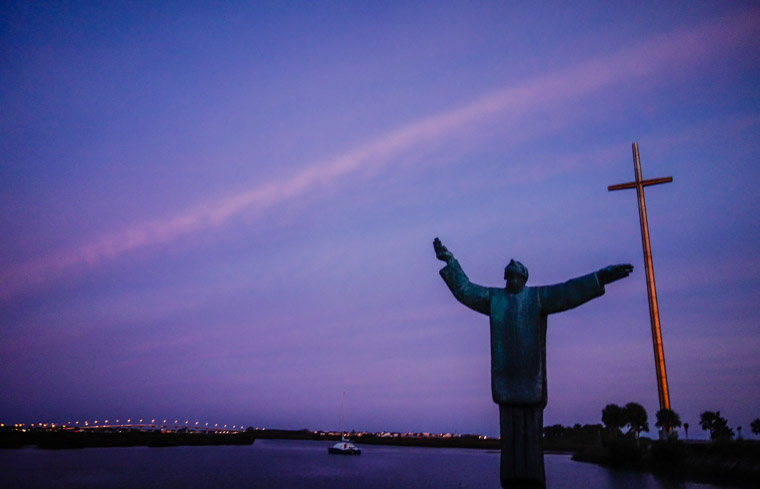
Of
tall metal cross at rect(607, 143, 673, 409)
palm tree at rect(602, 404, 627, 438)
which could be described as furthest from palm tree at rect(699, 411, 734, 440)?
tall metal cross at rect(607, 143, 673, 409)

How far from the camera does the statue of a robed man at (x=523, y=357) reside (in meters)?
7.80

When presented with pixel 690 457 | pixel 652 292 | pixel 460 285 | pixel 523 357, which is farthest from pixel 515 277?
pixel 690 457

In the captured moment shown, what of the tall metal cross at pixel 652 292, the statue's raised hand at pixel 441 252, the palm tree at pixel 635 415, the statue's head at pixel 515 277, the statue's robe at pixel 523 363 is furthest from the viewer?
the palm tree at pixel 635 415

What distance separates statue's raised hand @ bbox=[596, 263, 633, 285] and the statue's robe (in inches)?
3.4

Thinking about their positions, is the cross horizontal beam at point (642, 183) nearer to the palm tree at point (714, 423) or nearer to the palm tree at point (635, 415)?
the palm tree at point (635, 415)

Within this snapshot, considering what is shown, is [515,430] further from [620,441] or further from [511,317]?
[620,441]

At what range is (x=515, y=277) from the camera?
8.64m

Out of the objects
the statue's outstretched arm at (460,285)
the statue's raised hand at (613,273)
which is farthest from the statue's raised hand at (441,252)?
the statue's raised hand at (613,273)

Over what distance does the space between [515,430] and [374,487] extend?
34.5 meters

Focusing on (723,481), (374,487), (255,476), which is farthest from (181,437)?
(723,481)

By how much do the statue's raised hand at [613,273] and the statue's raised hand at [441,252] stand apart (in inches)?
95.4

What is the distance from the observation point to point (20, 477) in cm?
4106

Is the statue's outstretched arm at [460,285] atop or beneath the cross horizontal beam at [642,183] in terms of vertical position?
beneath

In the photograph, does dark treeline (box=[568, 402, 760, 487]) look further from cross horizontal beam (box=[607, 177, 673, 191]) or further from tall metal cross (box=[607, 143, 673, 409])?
cross horizontal beam (box=[607, 177, 673, 191])
